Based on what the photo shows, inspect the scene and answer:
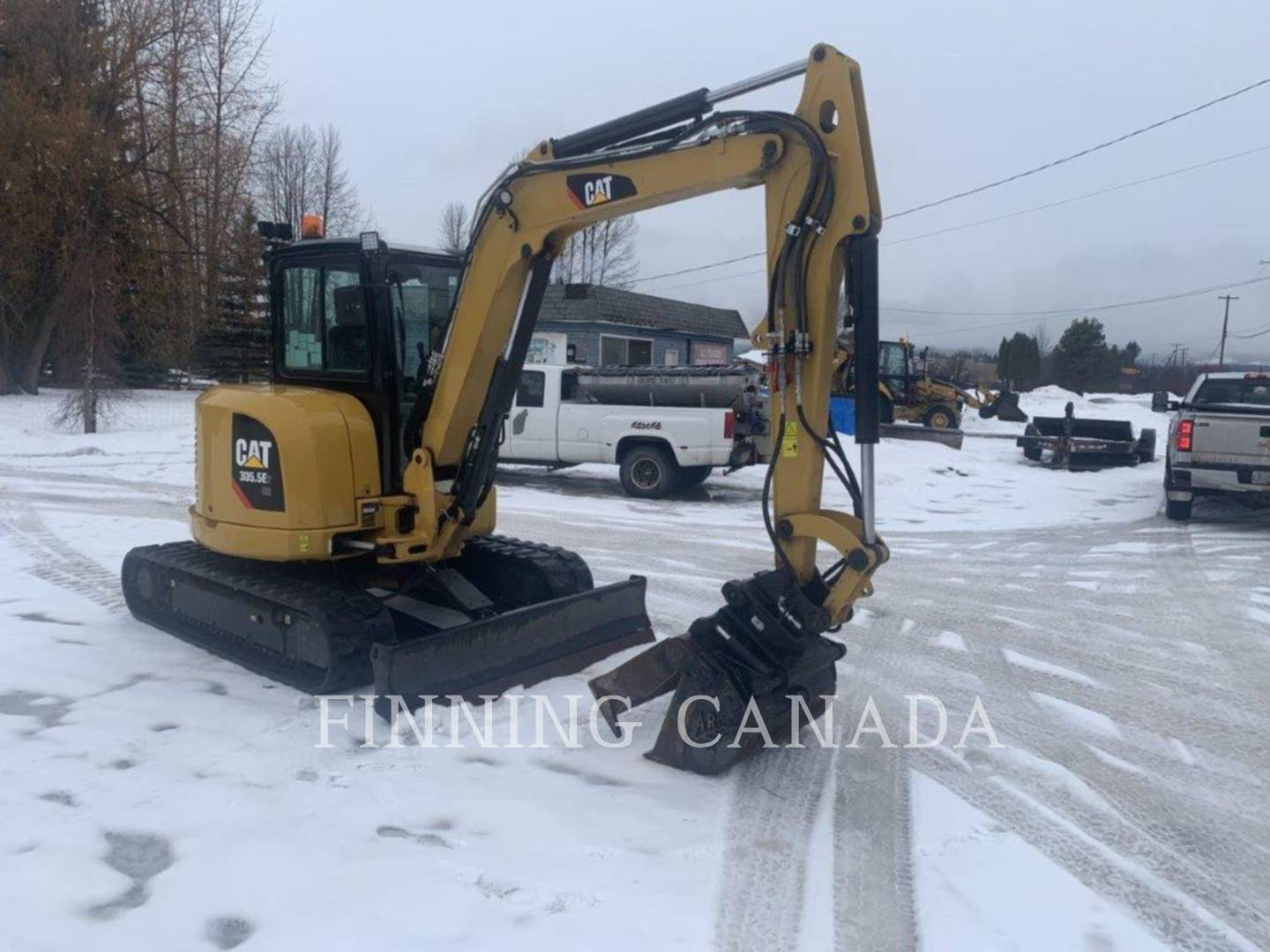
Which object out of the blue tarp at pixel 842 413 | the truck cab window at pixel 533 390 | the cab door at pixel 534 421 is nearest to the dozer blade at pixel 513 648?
the cab door at pixel 534 421

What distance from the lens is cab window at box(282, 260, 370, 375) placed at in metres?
5.91

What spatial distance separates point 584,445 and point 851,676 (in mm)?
9141

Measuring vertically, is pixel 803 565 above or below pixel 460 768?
above

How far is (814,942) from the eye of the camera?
334 centimetres

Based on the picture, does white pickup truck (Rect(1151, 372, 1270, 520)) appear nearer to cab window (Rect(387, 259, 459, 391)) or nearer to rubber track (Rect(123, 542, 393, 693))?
cab window (Rect(387, 259, 459, 391))

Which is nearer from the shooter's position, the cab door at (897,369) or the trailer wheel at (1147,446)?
the trailer wheel at (1147,446)

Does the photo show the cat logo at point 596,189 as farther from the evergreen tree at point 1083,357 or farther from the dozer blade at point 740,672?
the evergreen tree at point 1083,357

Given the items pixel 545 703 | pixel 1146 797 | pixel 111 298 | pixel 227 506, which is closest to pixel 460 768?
pixel 545 703

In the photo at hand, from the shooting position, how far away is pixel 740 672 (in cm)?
452

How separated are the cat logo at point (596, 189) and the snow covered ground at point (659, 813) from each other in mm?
2669

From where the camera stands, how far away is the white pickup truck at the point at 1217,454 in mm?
12250

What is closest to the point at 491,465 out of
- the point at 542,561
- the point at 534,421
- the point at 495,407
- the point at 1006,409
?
the point at 495,407

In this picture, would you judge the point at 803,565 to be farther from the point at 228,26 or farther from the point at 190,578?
the point at 228,26

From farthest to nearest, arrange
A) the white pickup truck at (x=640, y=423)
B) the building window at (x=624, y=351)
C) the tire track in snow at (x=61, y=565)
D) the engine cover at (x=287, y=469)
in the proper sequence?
the building window at (x=624, y=351), the white pickup truck at (x=640, y=423), the tire track in snow at (x=61, y=565), the engine cover at (x=287, y=469)
